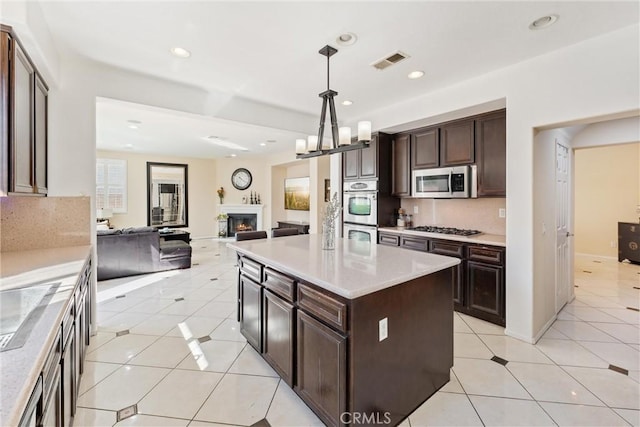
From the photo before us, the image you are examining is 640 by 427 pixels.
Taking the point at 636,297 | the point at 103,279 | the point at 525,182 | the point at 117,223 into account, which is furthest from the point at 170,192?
the point at 636,297

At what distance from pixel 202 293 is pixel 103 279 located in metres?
1.94

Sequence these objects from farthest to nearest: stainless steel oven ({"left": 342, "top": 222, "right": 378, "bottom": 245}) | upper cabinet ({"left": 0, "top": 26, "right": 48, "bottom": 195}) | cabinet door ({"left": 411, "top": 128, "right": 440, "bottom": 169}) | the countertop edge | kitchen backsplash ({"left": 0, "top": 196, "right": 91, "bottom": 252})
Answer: stainless steel oven ({"left": 342, "top": 222, "right": 378, "bottom": 245})
cabinet door ({"left": 411, "top": 128, "right": 440, "bottom": 169})
kitchen backsplash ({"left": 0, "top": 196, "right": 91, "bottom": 252})
upper cabinet ({"left": 0, "top": 26, "right": 48, "bottom": 195})
the countertop edge

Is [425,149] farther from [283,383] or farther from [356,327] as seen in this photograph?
[283,383]

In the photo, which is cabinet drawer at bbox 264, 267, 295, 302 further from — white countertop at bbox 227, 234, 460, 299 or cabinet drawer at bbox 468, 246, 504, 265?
cabinet drawer at bbox 468, 246, 504, 265

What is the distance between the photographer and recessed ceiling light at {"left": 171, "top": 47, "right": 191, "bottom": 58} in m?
2.50

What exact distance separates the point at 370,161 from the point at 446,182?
3.81 feet

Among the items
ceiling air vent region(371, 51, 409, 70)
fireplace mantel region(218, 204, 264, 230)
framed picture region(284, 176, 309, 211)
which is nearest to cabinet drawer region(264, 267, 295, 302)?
ceiling air vent region(371, 51, 409, 70)

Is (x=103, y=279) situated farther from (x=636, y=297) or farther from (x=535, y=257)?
(x=636, y=297)

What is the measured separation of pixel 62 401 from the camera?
4.37ft

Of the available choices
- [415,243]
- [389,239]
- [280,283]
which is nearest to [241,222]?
[389,239]

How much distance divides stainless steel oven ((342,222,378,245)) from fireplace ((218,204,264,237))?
4943 millimetres

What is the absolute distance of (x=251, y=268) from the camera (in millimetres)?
2436

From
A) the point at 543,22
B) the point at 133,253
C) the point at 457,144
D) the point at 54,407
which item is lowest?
the point at 54,407

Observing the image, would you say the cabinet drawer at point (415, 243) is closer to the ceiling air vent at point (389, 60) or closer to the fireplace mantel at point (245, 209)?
the ceiling air vent at point (389, 60)
